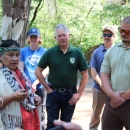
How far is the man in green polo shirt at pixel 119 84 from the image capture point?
3361 millimetres

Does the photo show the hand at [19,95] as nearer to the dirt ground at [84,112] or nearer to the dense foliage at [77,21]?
the dirt ground at [84,112]

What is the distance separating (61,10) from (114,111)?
1471 cm

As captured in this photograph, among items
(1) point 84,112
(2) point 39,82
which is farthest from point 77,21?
(2) point 39,82

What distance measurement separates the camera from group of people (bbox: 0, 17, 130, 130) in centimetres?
283

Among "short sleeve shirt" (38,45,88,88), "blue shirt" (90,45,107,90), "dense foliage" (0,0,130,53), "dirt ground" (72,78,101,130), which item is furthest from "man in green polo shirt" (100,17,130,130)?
"dense foliage" (0,0,130,53)

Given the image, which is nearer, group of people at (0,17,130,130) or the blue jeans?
group of people at (0,17,130,130)

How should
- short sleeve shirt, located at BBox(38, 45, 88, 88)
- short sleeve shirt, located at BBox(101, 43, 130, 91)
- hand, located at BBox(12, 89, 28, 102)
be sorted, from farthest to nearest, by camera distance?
1. short sleeve shirt, located at BBox(38, 45, 88, 88)
2. short sleeve shirt, located at BBox(101, 43, 130, 91)
3. hand, located at BBox(12, 89, 28, 102)

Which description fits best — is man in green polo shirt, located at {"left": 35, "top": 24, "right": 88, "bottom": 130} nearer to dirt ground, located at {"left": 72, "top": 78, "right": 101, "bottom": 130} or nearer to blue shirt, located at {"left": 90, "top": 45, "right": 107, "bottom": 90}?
blue shirt, located at {"left": 90, "top": 45, "right": 107, "bottom": 90}

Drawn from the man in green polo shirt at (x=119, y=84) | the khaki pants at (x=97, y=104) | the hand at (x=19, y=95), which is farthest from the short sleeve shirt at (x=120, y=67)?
the khaki pants at (x=97, y=104)

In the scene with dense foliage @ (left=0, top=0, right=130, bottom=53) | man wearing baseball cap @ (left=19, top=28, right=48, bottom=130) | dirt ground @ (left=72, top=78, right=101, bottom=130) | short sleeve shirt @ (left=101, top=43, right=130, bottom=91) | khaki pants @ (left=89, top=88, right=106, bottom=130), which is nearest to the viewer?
short sleeve shirt @ (left=101, top=43, right=130, bottom=91)

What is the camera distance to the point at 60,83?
4.28 m

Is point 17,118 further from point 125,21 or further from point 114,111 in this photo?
point 125,21

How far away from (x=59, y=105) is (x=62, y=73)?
1.66 ft

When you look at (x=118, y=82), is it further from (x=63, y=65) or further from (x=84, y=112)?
(x=84, y=112)
